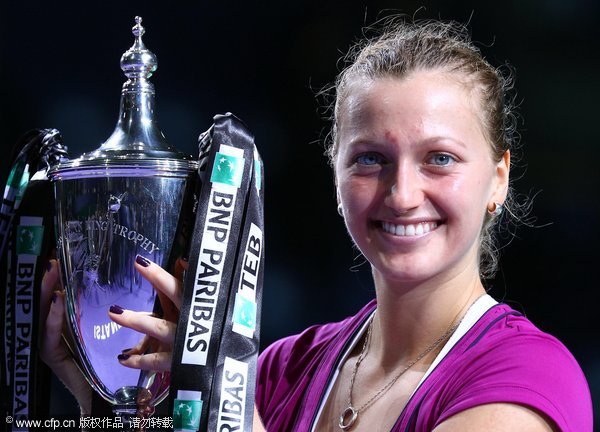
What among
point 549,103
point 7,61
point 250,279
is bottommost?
point 250,279

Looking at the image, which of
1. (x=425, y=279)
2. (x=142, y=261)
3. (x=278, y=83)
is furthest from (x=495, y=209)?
(x=278, y=83)

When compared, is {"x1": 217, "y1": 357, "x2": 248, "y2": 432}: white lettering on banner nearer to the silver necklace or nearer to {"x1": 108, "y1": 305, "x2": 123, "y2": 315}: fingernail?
{"x1": 108, "y1": 305, "x2": 123, "y2": 315}: fingernail

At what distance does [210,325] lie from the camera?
1.07 meters

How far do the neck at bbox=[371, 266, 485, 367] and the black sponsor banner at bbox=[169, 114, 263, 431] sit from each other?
315 mm

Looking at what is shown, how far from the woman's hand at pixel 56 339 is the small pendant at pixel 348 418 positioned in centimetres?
36

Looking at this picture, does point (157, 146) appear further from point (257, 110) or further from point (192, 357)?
point (257, 110)

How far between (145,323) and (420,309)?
0.44m

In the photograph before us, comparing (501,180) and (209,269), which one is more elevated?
(501,180)

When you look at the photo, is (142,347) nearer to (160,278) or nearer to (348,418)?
(160,278)

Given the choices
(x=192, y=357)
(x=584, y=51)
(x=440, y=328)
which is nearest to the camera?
(x=192, y=357)

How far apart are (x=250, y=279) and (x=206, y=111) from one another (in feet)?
4.38

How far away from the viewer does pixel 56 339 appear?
1.25m

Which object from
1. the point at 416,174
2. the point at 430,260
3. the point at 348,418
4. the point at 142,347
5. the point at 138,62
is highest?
the point at 138,62

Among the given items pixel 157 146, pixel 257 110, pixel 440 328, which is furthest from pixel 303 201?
pixel 157 146
